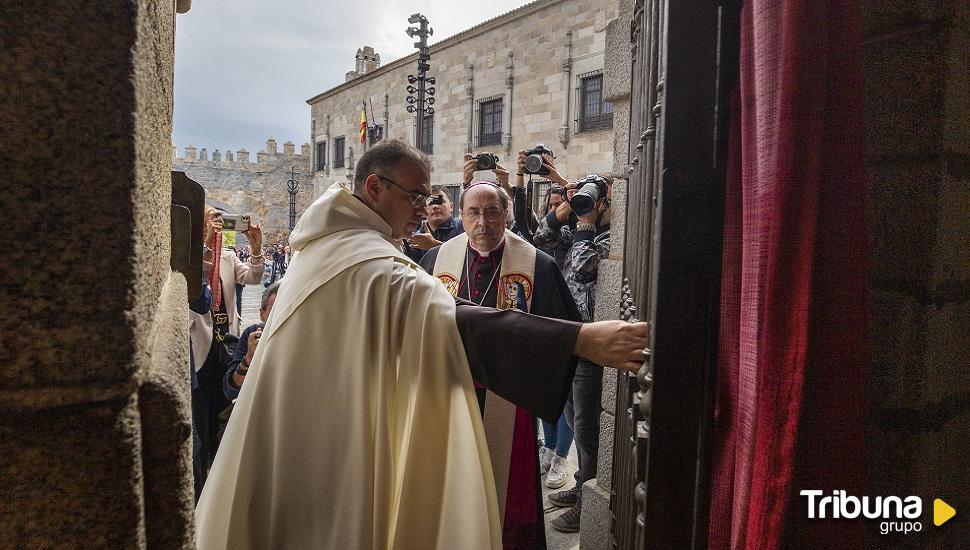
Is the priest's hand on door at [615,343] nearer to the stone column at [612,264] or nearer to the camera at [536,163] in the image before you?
the stone column at [612,264]

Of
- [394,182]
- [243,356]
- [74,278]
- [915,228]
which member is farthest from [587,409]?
[74,278]

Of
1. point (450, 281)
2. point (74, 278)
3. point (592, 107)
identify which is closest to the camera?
point (74, 278)

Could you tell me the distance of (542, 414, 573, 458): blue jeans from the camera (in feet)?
12.9

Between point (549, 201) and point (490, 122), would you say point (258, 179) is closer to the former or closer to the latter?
point (490, 122)

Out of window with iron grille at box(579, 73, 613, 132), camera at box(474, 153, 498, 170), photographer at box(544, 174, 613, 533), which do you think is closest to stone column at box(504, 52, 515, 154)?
window with iron grille at box(579, 73, 613, 132)

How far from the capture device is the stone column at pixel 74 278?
56 cm

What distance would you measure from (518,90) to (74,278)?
51.1 ft

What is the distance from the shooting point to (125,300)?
606 millimetres

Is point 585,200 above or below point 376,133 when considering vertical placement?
below

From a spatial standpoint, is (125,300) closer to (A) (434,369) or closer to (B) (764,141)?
(B) (764,141)

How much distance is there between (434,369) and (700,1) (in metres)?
1.16

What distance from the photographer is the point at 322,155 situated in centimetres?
2566

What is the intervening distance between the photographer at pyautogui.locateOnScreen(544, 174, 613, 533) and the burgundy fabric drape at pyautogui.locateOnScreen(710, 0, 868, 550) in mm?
2103

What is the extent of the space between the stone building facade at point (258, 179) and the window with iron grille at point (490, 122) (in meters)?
16.0
